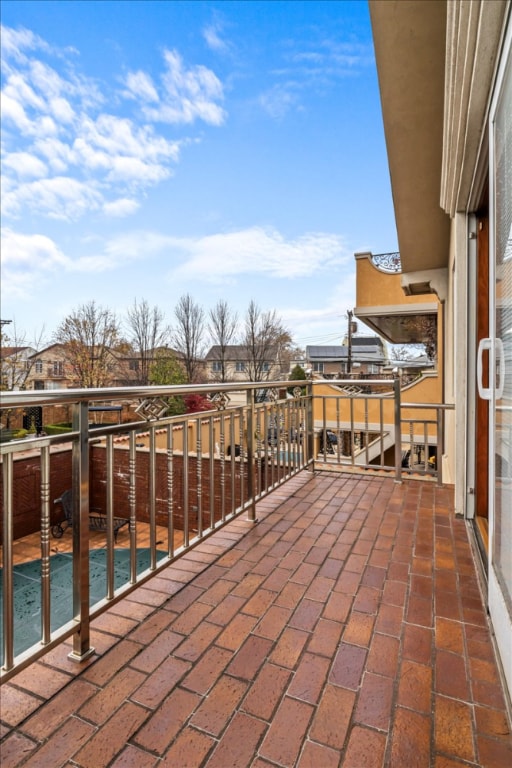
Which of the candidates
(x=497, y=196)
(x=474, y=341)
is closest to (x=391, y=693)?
(x=497, y=196)

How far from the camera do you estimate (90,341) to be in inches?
772

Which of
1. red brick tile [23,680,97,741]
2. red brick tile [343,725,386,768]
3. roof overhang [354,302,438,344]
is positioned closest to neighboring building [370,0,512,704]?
red brick tile [343,725,386,768]

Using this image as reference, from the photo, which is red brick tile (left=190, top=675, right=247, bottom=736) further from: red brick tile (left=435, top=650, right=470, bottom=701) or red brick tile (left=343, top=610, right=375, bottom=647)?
red brick tile (left=435, top=650, right=470, bottom=701)

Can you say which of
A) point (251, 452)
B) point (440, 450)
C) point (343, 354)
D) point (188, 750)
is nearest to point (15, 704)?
point (188, 750)

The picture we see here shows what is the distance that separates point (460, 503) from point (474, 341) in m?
1.20

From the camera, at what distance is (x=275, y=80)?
444 inches

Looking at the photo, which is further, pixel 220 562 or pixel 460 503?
pixel 460 503

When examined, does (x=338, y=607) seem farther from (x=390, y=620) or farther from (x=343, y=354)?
(x=343, y=354)

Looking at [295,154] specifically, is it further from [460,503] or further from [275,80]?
[460,503]

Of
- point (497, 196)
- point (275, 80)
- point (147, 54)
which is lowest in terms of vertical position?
point (497, 196)

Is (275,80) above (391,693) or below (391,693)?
above

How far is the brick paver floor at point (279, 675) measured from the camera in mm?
1086

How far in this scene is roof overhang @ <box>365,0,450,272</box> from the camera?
168 cm

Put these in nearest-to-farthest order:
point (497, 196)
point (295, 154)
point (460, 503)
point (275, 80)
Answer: point (497, 196) → point (460, 503) → point (275, 80) → point (295, 154)
